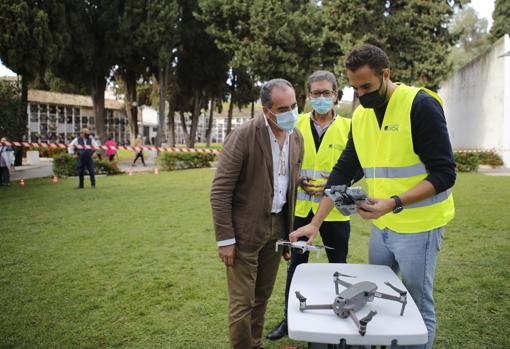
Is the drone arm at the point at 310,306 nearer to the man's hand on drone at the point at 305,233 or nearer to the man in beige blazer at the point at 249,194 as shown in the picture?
the man's hand on drone at the point at 305,233

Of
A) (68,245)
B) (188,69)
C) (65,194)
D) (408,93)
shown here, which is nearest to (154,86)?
(188,69)

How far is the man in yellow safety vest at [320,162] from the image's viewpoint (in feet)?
11.8

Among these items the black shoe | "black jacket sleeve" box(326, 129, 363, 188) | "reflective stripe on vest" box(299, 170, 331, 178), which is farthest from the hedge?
"black jacket sleeve" box(326, 129, 363, 188)

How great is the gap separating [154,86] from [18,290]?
35.0 m

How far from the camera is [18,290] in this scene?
15.6 feet

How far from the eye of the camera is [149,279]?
5098mm

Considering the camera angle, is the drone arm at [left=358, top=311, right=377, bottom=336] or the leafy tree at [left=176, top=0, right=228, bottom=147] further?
the leafy tree at [left=176, top=0, right=228, bottom=147]

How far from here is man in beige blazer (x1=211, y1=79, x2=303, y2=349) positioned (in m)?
2.73

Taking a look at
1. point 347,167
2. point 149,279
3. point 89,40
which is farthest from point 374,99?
point 89,40

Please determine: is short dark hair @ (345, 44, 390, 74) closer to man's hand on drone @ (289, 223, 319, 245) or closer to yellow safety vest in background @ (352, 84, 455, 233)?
yellow safety vest in background @ (352, 84, 455, 233)

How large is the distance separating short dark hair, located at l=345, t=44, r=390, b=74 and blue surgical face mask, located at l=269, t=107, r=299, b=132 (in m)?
0.68

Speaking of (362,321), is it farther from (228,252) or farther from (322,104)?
(322,104)

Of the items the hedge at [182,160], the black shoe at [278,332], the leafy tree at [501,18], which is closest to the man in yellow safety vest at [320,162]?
the black shoe at [278,332]

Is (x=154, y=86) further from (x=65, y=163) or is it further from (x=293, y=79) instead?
(x=65, y=163)
